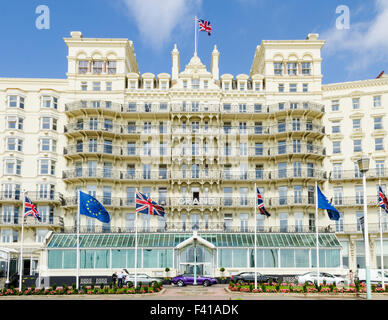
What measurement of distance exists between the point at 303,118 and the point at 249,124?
22.5 ft

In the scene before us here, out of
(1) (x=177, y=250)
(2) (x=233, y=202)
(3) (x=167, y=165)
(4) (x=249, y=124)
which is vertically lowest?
(1) (x=177, y=250)

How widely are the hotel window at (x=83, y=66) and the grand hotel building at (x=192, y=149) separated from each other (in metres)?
0.13

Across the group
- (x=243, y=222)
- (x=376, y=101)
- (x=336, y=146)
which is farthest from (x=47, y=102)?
(x=376, y=101)

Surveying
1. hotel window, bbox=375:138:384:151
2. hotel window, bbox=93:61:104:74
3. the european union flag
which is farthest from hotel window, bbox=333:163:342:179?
hotel window, bbox=93:61:104:74

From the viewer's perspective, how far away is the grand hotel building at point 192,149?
53375 millimetres

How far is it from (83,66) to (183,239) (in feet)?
87.0

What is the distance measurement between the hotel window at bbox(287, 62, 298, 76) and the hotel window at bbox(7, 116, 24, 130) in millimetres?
35752

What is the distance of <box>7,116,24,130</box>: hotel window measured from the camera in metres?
55.7

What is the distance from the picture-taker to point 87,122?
5575cm

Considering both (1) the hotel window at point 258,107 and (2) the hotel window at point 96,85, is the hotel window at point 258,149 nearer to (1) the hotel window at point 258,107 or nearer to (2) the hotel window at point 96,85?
(1) the hotel window at point 258,107

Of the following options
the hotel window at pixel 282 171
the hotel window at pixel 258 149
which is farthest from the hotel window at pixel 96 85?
the hotel window at pixel 282 171
